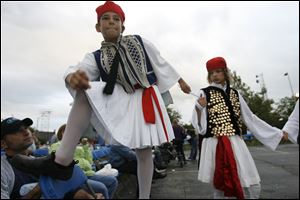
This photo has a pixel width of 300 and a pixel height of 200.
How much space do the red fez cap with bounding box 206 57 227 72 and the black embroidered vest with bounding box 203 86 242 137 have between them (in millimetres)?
250

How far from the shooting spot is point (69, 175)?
1.79m

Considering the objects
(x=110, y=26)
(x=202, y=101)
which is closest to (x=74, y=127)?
(x=110, y=26)

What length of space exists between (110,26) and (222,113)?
1587mm

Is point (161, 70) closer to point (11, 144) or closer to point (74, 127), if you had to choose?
point (74, 127)

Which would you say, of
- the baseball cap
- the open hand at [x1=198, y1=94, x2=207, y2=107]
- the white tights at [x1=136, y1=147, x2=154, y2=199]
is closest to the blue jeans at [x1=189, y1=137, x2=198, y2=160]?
the open hand at [x1=198, y1=94, x2=207, y2=107]

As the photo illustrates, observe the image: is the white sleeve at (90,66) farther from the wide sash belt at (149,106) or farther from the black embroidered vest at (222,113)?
the black embroidered vest at (222,113)

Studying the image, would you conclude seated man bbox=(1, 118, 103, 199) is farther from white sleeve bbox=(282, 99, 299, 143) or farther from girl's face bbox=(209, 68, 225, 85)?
girl's face bbox=(209, 68, 225, 85)

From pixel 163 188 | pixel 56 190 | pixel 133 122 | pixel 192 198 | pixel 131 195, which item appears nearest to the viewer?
pixel 56 190

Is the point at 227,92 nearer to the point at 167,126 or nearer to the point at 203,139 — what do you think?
the point at 203,139

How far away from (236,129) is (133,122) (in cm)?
147

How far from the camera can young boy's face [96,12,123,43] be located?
2445mm

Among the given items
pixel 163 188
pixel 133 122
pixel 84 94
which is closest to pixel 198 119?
pixel 133 122

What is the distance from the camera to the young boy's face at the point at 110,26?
245 cm

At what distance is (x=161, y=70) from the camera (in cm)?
257
